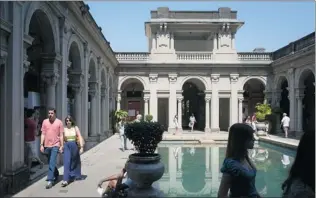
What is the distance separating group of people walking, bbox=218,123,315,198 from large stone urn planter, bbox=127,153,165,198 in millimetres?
3384

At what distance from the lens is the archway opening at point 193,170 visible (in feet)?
26.7

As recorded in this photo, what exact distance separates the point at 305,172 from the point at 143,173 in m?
3.96

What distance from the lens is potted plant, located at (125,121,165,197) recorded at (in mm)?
5988

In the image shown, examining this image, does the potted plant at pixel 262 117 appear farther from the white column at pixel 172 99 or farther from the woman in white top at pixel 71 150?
the woman in white top at pixel 71 150

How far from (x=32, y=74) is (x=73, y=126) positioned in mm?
4595

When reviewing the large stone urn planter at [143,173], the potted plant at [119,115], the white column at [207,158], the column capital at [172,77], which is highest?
the column capital at [172,77]

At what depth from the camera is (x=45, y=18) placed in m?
9.09

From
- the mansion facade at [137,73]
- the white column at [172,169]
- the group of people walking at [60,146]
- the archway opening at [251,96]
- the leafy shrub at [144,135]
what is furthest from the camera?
the archway opening at [251,96]

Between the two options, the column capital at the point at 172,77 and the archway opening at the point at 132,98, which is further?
the archway opening at the point at 132,98

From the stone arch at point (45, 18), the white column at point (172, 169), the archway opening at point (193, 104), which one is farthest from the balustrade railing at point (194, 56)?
the stone arch at point (45, 18)

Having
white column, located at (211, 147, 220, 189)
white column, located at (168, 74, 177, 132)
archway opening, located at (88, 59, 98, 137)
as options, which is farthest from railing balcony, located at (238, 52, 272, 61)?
archway opening, located at (88, 59, 98, 137)

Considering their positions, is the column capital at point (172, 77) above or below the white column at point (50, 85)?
above

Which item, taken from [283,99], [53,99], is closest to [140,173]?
[53,99]

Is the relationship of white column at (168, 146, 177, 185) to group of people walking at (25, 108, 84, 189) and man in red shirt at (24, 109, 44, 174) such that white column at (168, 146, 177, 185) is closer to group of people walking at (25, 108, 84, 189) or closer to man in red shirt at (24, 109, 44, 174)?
group of people walking at (25, 108, 84, 189)
